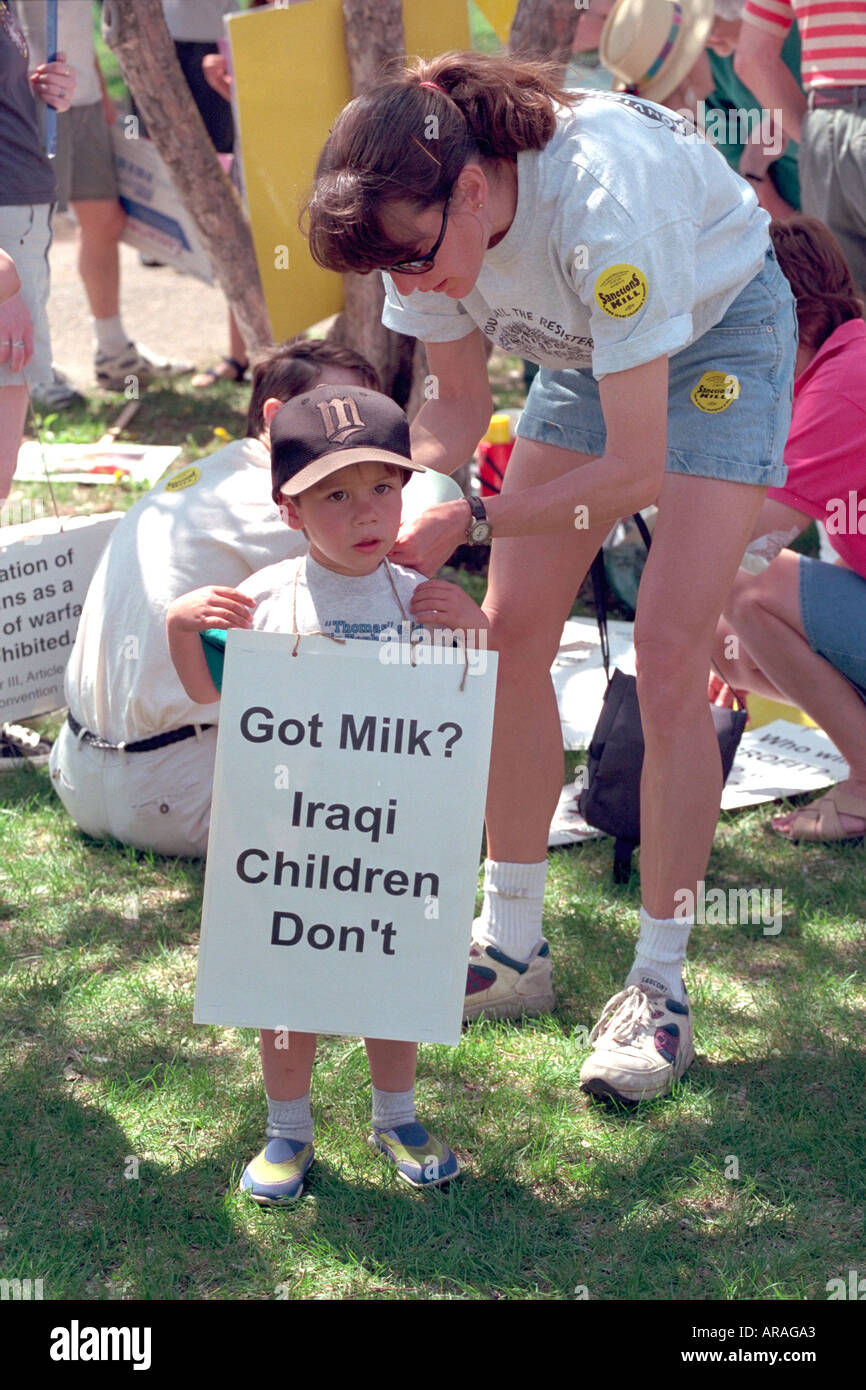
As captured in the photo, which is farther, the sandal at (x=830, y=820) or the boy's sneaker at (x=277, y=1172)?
the sandal at (x=830, y=820)

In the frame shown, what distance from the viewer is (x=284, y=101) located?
3850 millimetres

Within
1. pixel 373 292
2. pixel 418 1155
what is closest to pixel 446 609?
pixel 418 1155

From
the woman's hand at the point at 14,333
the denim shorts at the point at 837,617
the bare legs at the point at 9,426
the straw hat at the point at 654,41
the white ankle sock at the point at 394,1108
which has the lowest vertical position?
the white ankle sock at the point at 394,1108

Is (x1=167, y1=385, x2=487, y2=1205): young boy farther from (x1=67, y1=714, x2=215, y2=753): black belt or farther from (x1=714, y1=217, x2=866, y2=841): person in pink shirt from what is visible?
(x1=714, y1=217, x2=866, y2=841): person in pink shirt

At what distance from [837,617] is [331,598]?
1.57 meters

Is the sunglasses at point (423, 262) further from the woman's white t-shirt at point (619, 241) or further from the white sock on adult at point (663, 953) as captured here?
the white sock on adult at point (663, 953)

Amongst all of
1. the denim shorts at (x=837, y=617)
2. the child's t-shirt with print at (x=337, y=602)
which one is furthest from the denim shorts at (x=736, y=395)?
the denim shorts at (x=837, y=617)

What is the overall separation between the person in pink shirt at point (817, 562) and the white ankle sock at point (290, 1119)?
1.55 m

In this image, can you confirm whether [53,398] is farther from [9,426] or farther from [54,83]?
[9,426]

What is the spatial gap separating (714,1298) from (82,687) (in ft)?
6.25

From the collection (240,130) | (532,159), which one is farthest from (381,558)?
(240,130)

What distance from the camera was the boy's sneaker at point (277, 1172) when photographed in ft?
7.13

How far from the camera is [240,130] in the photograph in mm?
3832

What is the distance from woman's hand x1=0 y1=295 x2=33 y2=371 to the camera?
112 inches
